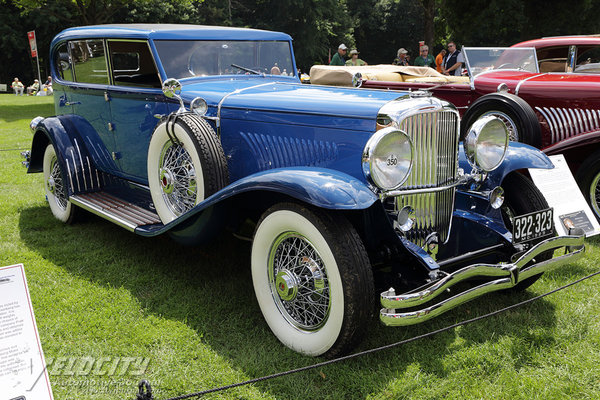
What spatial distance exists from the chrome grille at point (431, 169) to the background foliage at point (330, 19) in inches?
671

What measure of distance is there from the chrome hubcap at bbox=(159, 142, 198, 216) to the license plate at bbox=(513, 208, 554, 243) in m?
2.04

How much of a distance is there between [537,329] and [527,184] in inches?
36.6

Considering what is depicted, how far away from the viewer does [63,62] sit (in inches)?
199

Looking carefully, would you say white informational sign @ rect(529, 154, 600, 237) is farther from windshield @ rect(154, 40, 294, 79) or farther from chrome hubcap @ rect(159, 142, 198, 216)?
chrome hubcap @ rect(159, 142, 198, 216)

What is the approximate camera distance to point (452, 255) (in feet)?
10.9

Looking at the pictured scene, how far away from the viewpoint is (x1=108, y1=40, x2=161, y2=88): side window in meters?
4.02

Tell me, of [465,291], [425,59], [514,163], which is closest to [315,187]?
[465,291]

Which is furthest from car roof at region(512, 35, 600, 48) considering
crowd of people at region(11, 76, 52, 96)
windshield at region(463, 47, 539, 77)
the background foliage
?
crowd of people at region(11, 76, 52, 96)

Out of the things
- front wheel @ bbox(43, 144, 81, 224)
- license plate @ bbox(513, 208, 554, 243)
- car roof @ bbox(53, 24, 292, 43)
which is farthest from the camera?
front wheel @ bbox(43, 144, 81, 224)

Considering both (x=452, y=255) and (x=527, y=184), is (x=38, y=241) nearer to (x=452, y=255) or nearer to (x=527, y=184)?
(x=452, y=255)

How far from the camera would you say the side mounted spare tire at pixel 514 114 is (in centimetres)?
493

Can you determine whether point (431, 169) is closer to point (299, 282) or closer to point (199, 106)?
point (299, 282)

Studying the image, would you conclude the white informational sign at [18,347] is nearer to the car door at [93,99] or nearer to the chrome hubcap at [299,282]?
the chrome hubcap at [299,282]

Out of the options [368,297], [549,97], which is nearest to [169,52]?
[368,297]
